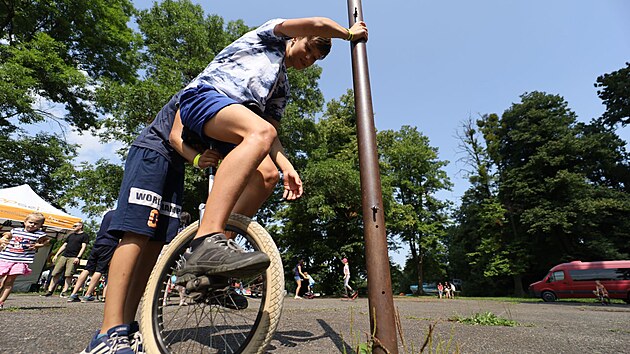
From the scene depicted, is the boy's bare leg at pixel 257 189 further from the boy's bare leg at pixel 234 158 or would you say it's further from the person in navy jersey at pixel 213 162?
the boy's bare leg at pixel 234 158

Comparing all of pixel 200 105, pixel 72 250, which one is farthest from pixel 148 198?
pixel 72 250

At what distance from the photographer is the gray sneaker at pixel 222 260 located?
4.18ft

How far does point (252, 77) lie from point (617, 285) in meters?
24.6

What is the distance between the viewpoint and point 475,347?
2.35 m

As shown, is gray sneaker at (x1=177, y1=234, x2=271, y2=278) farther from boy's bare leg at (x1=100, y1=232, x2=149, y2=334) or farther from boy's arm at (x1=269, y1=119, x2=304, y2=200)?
boy's arm at (x1=269, y1=119, x2=304, y2=200)

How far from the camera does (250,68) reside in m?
1.85

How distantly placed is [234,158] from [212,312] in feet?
3.11

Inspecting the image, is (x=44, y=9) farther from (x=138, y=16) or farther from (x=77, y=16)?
(x=138, y=16)

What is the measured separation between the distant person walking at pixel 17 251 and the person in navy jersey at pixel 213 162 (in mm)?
5179

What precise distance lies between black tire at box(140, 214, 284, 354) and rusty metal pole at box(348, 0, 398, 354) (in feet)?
1.58

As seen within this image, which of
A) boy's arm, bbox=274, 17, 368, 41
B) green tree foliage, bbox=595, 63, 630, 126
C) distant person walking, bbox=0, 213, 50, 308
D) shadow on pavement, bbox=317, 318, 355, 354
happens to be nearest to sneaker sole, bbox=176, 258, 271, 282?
shadow on pavement, bbox=317, 318, 355, 354

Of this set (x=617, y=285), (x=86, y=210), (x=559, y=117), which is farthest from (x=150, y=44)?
(x=559, y=117)

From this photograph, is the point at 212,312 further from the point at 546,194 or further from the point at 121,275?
the point at 546,194

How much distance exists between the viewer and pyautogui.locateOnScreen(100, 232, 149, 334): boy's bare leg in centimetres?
162
